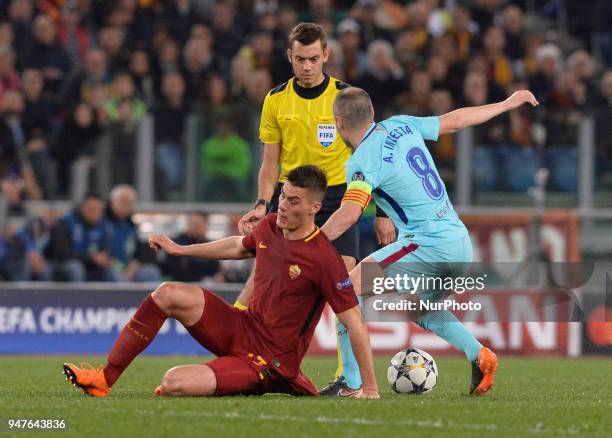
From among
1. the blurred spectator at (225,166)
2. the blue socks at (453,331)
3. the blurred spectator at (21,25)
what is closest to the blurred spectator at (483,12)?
the blurred spectator at (225,166)

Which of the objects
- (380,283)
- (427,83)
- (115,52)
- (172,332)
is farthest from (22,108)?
(380,283)

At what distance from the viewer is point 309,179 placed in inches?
328

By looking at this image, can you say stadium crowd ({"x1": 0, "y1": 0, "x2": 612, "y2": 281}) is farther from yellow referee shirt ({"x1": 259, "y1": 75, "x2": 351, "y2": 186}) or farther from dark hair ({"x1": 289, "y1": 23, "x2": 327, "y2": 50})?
dark hair ({"x1": 289, "y1": 23, "x2": 327, "y2": 50})

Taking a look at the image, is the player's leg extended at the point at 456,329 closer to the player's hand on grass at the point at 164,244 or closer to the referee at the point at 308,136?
the referee at the point at 308,136

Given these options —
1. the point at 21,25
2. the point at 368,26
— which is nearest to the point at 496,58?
the point at 368,26

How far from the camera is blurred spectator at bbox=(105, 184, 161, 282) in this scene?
16.0m

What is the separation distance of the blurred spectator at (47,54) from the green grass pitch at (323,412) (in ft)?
23.2

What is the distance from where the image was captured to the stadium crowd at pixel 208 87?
1612cm

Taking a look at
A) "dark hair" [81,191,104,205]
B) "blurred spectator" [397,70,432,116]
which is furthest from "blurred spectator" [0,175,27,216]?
"blurred spectator" [397,70,432,116]

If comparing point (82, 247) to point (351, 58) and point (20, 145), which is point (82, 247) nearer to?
point (20, 145)

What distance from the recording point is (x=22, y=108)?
54.2 feet

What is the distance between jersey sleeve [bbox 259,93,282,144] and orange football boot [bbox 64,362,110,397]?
7.76ft

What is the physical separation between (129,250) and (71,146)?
1405 mm

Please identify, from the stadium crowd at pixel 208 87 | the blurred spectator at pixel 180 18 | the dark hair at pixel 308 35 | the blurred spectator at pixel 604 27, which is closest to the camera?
the dark hair at pixel 308 35
